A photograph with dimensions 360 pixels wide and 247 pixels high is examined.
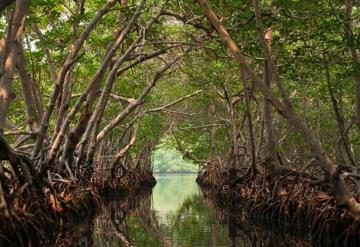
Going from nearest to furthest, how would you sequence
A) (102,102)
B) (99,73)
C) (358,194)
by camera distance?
(358,194), (99,73), (102,102)

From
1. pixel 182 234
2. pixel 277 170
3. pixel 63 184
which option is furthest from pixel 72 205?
pixel 277 170

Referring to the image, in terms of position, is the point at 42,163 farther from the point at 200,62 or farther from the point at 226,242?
the point at 200,62

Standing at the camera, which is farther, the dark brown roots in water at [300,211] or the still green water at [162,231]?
the still green water at [162,231]

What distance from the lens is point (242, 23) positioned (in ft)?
32.0

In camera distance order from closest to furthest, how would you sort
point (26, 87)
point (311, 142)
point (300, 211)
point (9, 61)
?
1. point (311, 142)
2. point (9, 61)
3. point (300, 211)
4. point (26, 87)

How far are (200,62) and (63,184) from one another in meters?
6.04

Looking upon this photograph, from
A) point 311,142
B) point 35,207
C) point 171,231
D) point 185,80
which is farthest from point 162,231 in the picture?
point 185,80

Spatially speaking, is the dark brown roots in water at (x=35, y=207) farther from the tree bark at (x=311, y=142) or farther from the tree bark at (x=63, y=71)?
the tree bark at (x=311, y=142)

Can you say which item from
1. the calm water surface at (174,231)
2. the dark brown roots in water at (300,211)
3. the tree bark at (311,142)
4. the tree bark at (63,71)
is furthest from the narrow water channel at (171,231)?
the tree bark at (63,71)

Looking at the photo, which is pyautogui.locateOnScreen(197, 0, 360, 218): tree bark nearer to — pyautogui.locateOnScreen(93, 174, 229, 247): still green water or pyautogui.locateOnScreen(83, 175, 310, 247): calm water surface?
pyautogui.locateOnScreen(83, 175, 310, 247): calm water surface

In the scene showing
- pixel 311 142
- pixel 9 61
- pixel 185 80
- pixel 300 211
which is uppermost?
pixel 185 80

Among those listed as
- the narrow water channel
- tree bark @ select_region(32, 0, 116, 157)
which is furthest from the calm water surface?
tree bark @ select_region(32, 0, 116, 157)

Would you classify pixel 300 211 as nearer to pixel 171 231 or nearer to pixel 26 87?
pixel 171 231

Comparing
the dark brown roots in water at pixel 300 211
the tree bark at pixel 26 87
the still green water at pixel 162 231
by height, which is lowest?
the still green water at pixel 162 231
